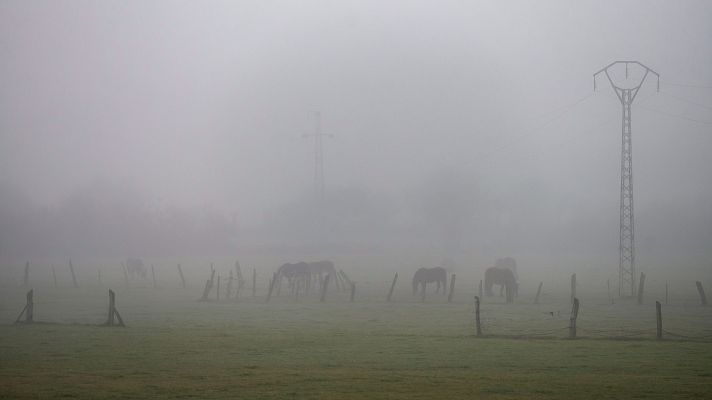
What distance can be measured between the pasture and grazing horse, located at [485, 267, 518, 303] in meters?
5.52

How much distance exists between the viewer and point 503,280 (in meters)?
57.5

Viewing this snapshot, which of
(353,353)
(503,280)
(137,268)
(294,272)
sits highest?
(294,272)

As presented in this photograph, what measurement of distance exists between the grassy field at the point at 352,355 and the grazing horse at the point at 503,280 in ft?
22.3

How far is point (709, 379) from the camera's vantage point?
23.2m

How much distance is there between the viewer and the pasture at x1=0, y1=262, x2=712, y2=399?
71.2 ft

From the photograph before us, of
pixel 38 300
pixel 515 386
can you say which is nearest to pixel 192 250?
pixel 38 300

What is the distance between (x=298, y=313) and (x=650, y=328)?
2019cm

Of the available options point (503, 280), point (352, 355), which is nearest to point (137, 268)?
point (503, 280)

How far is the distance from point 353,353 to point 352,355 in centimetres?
50

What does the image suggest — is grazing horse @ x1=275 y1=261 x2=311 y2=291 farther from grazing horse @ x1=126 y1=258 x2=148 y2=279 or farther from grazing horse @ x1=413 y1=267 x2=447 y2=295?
grazing horse @ x1=126 y1=258 x2=148 y2=279

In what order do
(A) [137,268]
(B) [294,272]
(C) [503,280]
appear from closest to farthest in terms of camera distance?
(C) [503,280]
(B) [294,272]
(A) [137,268]

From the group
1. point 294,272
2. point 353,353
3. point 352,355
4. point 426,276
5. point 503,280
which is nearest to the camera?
point 352,355

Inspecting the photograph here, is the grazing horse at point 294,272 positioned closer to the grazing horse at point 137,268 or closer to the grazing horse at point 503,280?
the grazing horse at point 503,280

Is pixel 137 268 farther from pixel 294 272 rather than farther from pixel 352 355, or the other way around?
pixel 352 355
